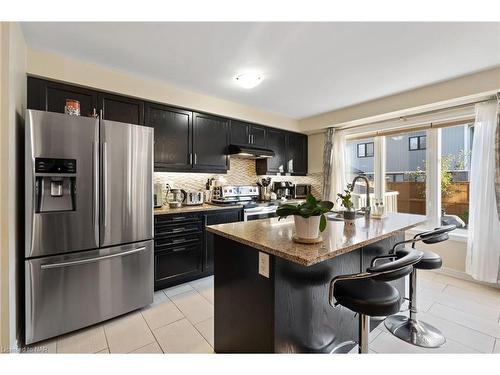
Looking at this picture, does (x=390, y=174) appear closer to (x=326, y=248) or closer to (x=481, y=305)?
(x=481, y=305)

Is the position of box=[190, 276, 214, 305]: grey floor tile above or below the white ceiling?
below

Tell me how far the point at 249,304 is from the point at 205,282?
1.77 metres

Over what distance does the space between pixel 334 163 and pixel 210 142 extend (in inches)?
96.0

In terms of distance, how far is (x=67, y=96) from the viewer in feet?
7.63

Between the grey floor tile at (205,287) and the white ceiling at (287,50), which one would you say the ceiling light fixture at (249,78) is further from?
the grey floor tile at (205,287)

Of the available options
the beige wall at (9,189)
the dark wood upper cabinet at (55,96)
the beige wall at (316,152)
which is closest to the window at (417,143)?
the beige wall at (316,152)

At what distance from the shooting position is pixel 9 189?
154 centimetres

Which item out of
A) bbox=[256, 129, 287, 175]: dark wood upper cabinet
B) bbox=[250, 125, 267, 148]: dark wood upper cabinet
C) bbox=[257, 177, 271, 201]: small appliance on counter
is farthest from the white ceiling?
bbox=[257, 177, 271, 201]: small appliance on counter

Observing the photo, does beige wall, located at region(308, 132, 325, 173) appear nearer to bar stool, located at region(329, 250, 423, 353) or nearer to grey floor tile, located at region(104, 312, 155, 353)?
bar stool, located at region(329, 250, 423, 353)

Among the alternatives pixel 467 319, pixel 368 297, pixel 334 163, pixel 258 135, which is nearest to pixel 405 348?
pixel 467 319

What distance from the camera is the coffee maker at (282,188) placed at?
14.6 feet

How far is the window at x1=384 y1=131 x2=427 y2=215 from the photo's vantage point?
350 centimetres

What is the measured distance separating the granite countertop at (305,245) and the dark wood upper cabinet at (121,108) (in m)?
1.92
